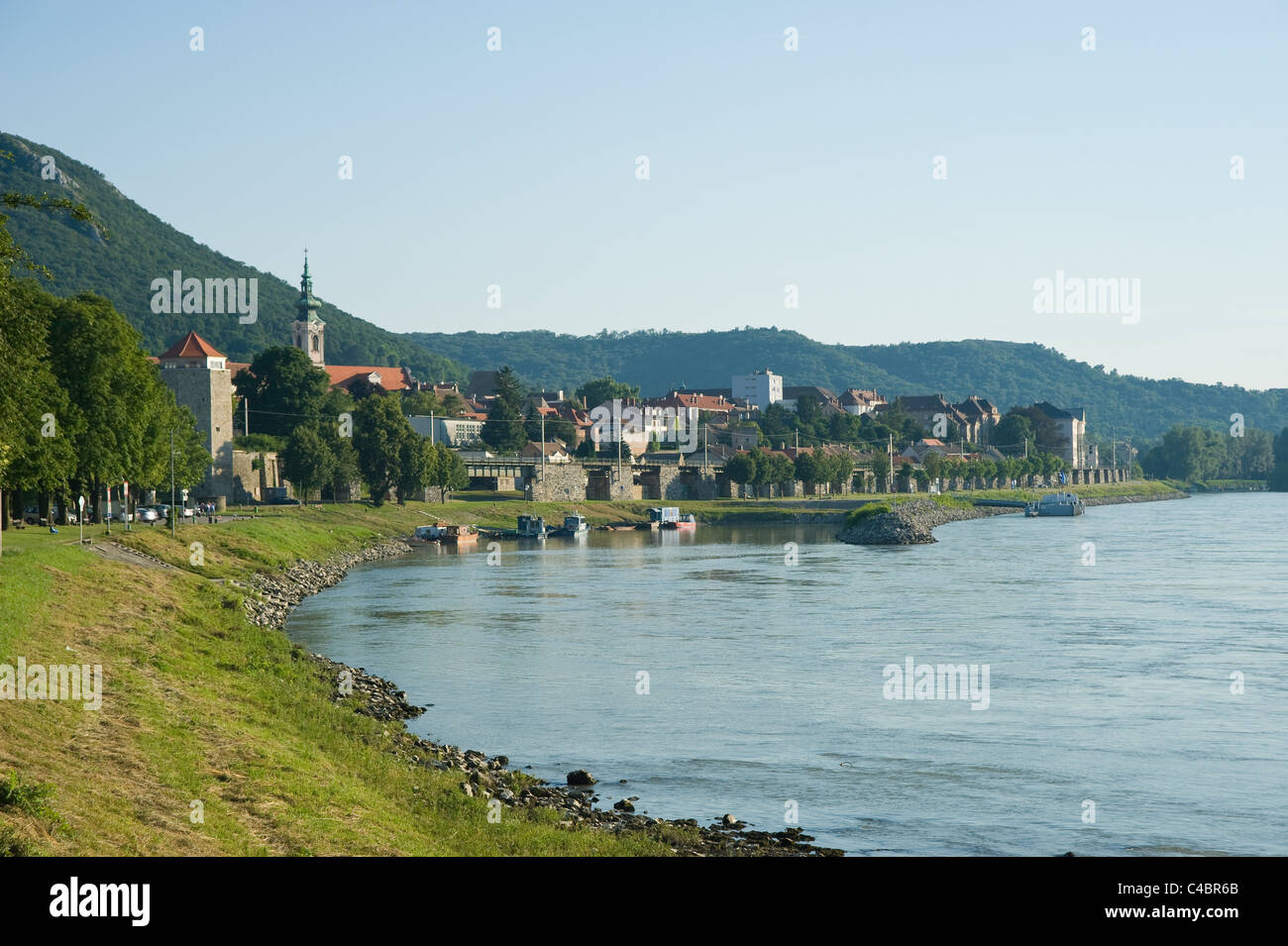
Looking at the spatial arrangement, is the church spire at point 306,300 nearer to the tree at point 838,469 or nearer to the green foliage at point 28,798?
the tree at point 838,469

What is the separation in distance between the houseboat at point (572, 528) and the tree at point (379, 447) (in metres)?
16.6

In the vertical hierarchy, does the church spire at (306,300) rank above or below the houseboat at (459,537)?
above

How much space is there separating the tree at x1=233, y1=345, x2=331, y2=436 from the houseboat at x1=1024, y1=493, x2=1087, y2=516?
298ft

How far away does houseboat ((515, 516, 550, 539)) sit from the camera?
113m

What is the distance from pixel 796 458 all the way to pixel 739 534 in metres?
56.4

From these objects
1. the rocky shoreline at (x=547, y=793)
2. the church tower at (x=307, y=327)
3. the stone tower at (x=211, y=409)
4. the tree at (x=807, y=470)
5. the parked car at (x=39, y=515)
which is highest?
the church tower at (x=307, y=327)

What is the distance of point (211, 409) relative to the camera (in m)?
100

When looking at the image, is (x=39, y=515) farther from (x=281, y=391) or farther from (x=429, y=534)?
(x=281, y=391)

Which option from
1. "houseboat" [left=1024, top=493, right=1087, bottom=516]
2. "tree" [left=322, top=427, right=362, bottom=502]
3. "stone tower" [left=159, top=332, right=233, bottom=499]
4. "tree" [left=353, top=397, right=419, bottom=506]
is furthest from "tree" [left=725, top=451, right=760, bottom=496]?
"stone tower" [left=159, top=332, right=233, bottom=499]

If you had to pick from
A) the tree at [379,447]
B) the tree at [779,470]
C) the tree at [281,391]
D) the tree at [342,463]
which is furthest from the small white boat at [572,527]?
the tree at [779,470]

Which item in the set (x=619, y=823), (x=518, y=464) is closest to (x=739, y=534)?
(x=518, y=464)

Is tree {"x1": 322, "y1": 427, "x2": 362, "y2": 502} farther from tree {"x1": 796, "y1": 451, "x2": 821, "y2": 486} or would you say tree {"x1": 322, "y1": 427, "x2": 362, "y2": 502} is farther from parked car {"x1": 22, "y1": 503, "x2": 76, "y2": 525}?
→ tree {"x1": 796, "y1": 451, "x2": 821, "y2": 486}

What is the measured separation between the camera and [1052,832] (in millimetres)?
21828

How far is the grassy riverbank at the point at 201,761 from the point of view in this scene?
663 inches
